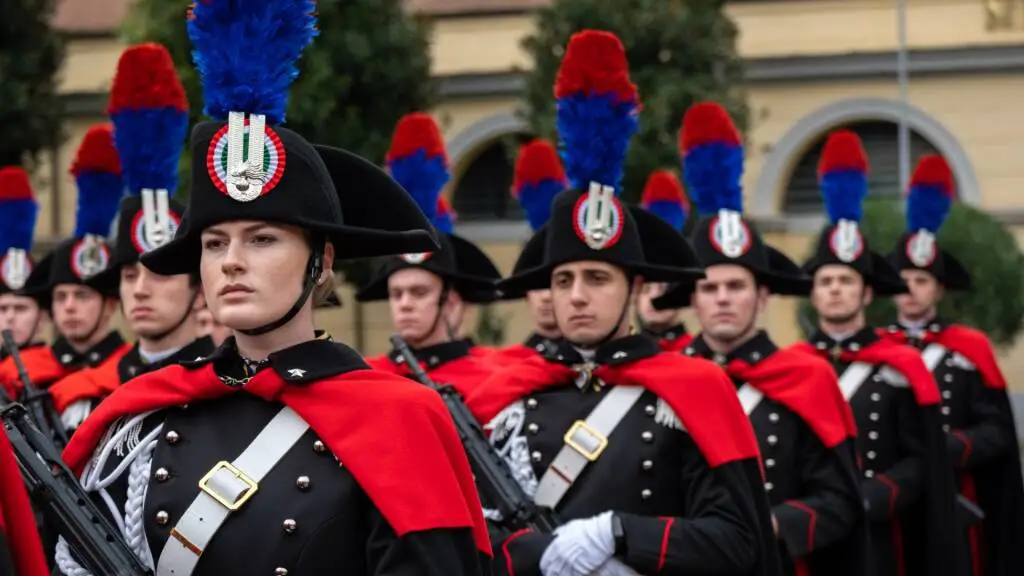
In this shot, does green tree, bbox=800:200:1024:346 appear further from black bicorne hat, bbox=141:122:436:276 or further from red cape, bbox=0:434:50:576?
red cape, bbox=0:434:50:576

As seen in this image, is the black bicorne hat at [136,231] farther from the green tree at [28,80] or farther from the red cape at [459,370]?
the green tree at [28,80]

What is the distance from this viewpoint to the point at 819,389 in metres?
7.91

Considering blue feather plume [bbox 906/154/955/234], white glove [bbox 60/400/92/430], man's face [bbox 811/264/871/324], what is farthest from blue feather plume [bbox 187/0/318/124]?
blue feather plume [bbox 906/154/955/234]

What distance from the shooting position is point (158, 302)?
6.82 metres

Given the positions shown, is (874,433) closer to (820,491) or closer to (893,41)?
(820,491)

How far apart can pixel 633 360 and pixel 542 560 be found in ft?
2.52

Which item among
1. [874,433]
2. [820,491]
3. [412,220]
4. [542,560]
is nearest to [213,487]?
[412,220]

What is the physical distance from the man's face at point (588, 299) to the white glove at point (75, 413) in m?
2.34

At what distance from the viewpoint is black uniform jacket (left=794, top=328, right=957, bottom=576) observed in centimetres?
952

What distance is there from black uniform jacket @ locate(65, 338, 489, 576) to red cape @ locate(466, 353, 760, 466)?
1.95 m

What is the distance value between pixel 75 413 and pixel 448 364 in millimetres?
1706

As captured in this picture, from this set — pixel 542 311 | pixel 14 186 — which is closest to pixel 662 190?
pixel 542 311

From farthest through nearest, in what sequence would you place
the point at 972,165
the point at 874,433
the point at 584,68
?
the point at 972,165 → the point at 874,433 → the point at 584,68

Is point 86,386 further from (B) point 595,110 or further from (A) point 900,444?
(A) point 900,444
